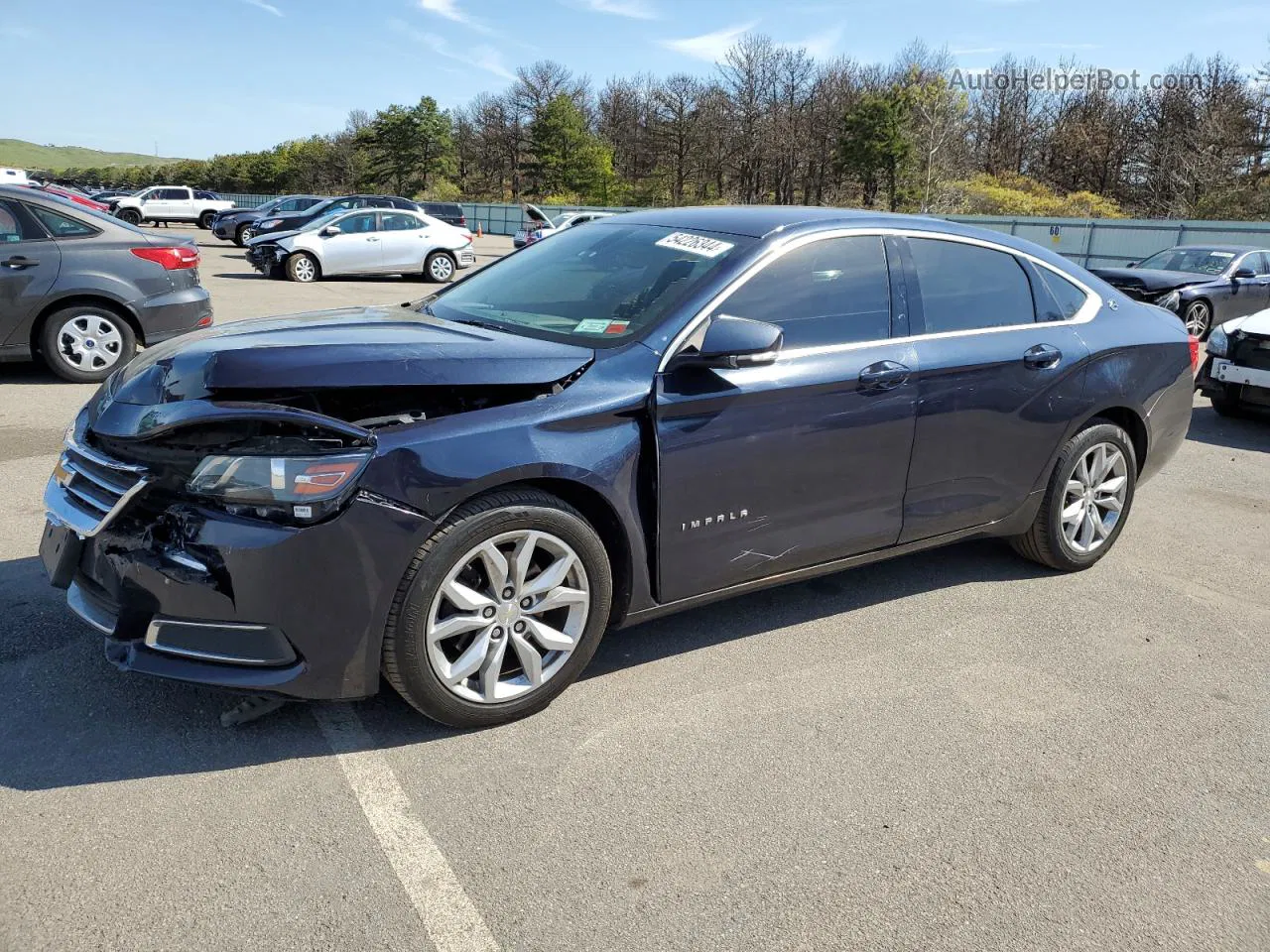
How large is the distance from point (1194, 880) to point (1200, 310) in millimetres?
15222

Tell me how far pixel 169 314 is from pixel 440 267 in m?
13.5

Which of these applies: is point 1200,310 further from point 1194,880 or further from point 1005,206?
point 1005,206

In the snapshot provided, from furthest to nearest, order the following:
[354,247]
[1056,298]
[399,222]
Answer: [399,222]
[354,247]
[1056,298]

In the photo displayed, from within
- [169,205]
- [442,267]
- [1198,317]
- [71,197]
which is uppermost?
[169,205]

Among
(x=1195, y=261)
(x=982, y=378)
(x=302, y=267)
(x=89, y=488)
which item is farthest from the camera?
(x=302, y=267)

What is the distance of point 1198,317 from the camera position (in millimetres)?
15539

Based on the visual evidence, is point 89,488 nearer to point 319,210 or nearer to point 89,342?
point 89,342

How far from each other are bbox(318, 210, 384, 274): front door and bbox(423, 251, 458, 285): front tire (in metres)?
1.11

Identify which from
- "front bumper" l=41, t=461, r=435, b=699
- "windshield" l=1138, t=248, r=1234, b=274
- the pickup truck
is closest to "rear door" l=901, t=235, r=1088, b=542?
"front bumper" l=41, t=461, r=435, b=699

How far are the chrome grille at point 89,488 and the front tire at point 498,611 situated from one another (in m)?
0.87

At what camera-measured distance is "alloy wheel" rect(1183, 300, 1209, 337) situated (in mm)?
15383

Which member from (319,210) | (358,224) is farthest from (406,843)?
(319,210)

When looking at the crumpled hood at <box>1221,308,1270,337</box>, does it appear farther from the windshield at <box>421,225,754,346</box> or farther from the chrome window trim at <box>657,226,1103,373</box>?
the windshield at <box>421,225,754,346</box>

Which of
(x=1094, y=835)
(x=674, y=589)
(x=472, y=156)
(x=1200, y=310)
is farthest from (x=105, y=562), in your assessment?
(x=472, y=156)
